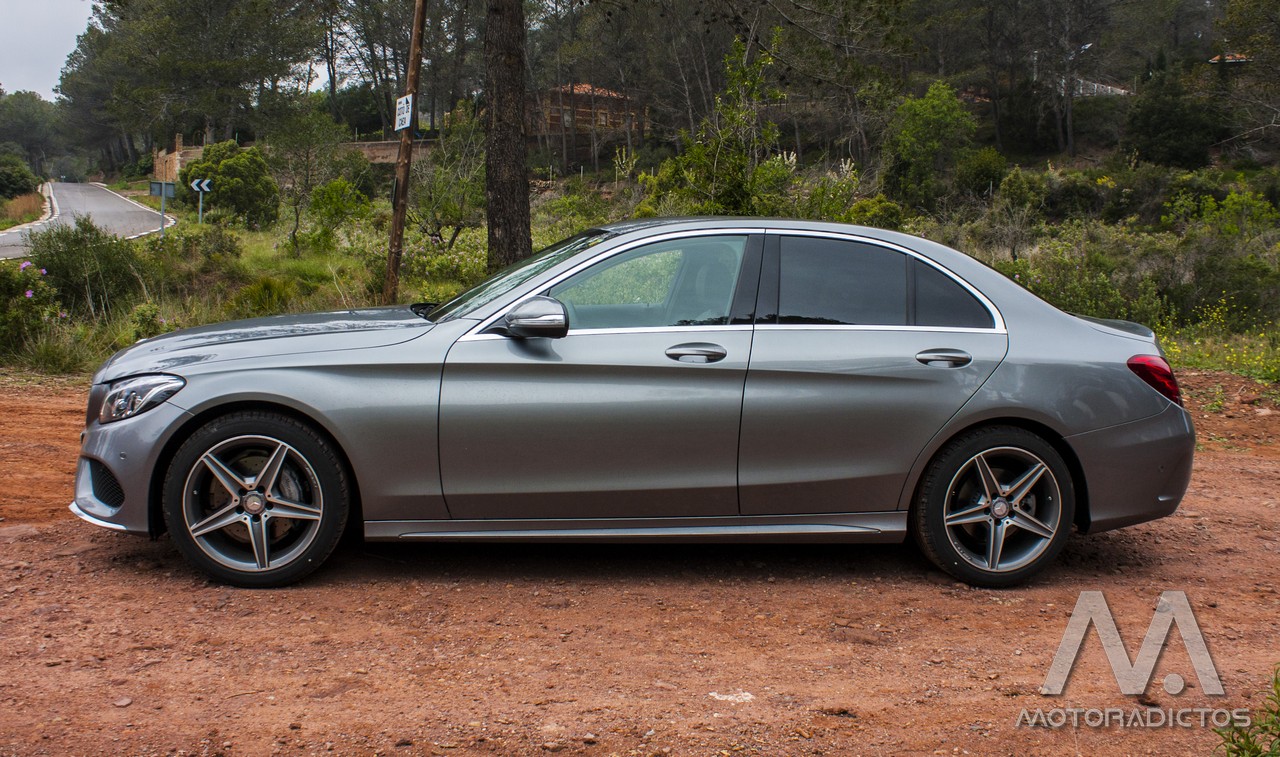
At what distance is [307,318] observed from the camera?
16.7 ft

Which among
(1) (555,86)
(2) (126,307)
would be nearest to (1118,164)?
(1) (555,86)

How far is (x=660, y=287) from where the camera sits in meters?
4.73

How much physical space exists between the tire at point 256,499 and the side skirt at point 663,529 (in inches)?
9.4

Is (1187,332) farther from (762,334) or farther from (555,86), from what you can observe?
(555,86)

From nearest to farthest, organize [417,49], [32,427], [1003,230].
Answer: [32,427]
[417,49]
[1003,230]

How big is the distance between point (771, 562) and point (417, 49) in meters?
10.4

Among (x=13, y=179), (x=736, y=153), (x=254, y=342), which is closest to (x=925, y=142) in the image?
(x=13, y=179)

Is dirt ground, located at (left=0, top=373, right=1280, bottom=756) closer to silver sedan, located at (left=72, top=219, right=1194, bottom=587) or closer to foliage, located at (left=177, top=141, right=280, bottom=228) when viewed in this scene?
silver sedan, located at (left=72, top=219, right=1194, bottom=587)

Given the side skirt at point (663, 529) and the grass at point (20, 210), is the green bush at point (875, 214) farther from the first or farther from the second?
the grass at point (20, 210)

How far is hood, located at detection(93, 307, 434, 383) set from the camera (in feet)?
14.6

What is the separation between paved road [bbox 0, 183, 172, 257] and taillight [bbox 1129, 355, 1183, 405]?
850 inches

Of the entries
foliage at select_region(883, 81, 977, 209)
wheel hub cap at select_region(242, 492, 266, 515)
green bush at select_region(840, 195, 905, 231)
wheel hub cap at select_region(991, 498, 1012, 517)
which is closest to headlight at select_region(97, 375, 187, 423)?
wheel hub cap at select_region(242, 492, 266, 515)

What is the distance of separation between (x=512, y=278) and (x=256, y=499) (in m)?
1.53

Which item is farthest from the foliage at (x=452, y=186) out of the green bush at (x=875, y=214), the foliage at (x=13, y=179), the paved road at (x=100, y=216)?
the foliage at (x=13, y=179)
